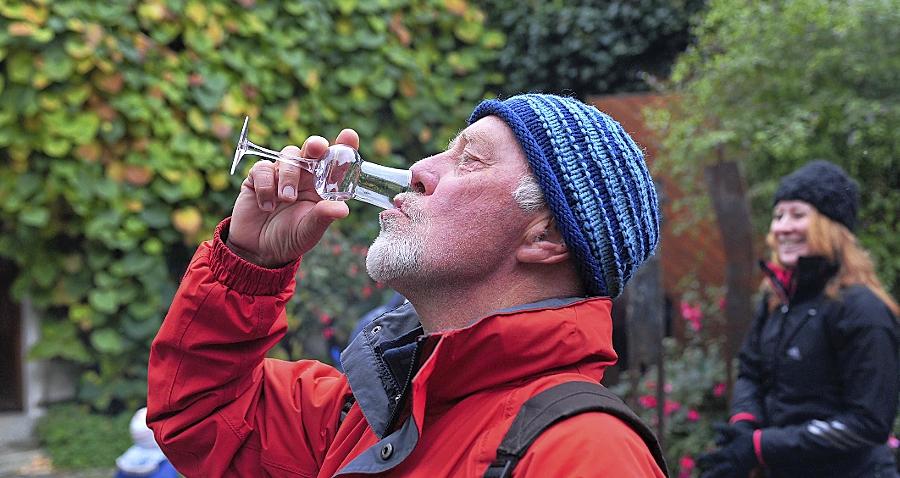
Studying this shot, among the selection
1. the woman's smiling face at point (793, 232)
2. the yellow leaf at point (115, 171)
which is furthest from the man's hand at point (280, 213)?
the yellow leaf at point (115, 171)

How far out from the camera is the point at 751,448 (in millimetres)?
3521

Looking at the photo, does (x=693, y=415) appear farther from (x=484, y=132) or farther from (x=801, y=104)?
(x=484, y=132)

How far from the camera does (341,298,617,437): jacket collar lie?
1.57 m

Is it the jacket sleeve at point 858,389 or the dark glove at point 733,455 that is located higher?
the jacket sleeve at point 858,389

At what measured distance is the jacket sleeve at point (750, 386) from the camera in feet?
12.0

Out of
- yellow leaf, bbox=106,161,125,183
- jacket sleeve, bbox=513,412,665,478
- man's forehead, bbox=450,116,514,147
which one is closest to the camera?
jacket sleeve, bbox=513,412,665,478

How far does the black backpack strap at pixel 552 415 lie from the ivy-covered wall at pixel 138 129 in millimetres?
3330

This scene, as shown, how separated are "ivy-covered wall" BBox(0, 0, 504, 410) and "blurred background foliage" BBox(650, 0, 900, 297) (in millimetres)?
2158

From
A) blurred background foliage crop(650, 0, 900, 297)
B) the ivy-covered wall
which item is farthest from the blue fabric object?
blurred background foliage crop(650, 0, 900, 297)

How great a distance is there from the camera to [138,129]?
5652 mm

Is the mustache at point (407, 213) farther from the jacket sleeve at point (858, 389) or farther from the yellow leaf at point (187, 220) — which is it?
the yellow leaf at point (187, 220)

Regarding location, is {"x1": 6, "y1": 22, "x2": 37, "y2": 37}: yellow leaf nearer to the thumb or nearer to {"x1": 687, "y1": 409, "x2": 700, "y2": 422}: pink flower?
the thumb

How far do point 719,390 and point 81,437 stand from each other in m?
3.76

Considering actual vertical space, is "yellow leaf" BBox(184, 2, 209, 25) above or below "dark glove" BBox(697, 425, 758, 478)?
above
